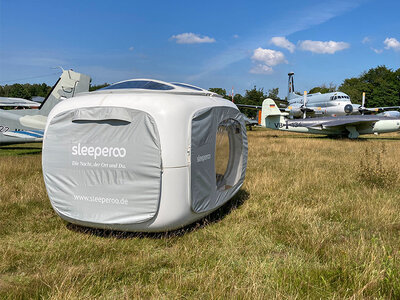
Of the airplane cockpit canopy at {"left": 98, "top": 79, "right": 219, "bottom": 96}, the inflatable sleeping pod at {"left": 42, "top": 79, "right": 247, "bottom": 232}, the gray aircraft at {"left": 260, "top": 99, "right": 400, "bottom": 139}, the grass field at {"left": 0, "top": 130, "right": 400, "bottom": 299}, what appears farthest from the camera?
the gray aircraft at {"left": 260, "top": 99, "right": 400, "bottom": 139}

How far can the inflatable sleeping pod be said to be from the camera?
3.25 meters

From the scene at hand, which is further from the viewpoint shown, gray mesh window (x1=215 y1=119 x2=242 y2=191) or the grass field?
gray mesh window (x1=215 y1=119 x2=242 y2=191)

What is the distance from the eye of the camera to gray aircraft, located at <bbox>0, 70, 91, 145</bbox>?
13641mm

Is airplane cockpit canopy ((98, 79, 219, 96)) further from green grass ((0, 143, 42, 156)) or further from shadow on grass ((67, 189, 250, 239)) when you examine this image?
green grass ((0, 143, 42, 156))

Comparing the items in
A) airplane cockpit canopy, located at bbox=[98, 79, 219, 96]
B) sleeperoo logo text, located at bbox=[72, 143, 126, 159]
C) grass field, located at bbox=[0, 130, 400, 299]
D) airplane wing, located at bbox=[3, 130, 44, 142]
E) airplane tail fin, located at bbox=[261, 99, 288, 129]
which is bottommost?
grass field, located at bbox=[0, 130, 400, 299]

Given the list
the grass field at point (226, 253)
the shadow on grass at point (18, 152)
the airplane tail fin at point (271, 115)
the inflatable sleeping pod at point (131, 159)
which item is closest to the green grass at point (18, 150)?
the shadow on grass at point (18, 152)

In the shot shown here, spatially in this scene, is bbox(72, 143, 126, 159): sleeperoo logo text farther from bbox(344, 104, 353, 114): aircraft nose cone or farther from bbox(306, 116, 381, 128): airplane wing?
bbox(344, 104, 353, 114): aircraft nose cone

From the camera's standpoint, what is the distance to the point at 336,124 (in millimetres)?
23141

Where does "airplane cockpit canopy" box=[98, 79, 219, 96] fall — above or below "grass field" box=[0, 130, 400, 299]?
above

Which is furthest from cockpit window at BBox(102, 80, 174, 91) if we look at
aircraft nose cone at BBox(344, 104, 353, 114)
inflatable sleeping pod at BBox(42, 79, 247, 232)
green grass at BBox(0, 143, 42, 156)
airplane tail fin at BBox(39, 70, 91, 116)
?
aircraft nose cone at BBox(344, 104, 353, 114)

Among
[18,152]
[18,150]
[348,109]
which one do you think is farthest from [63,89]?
[348,109]

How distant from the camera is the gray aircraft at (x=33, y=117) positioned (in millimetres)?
13641

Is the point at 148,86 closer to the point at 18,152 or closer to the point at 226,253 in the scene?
the point at 226,253

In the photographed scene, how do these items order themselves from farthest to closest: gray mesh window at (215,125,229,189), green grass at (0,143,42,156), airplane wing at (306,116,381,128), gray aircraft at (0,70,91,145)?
airplane wing at (306,116,381,128) < green grass at (0,143,42,156) < gray aircraft at (0,70,91,145) < gray mesh window at (215,125,229,189)
